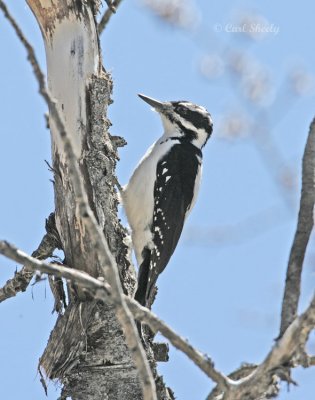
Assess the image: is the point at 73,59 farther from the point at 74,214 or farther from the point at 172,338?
the point at 172,338

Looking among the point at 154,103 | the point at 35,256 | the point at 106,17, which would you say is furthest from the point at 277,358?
the point at 154,103

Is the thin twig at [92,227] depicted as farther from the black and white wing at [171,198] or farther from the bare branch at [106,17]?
the bare branch at [106,17]

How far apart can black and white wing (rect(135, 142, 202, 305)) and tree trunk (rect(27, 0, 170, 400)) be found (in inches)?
25.3

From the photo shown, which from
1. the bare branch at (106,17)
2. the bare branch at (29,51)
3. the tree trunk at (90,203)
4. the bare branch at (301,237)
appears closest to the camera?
the bare branch at (29,51)

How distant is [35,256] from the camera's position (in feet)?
13.9

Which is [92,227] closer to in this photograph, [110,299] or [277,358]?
[110,299]

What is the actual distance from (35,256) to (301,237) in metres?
1.67

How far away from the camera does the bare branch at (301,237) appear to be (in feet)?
9.75

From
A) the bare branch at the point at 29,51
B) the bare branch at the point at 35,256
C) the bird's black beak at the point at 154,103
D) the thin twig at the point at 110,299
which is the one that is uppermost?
the bird's black beak at the point at 154,103

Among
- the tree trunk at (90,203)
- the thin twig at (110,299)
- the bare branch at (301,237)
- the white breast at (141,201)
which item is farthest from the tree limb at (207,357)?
the white breast at (141,201)

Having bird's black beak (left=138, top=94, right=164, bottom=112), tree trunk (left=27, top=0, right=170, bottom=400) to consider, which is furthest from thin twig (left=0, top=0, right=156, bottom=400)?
bird's black beak (left=138, top=94, right=164, bottom=112)

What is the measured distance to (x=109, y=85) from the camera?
432cm

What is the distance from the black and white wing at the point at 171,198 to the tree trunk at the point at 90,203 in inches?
25.3

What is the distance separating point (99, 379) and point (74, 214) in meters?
0.84
